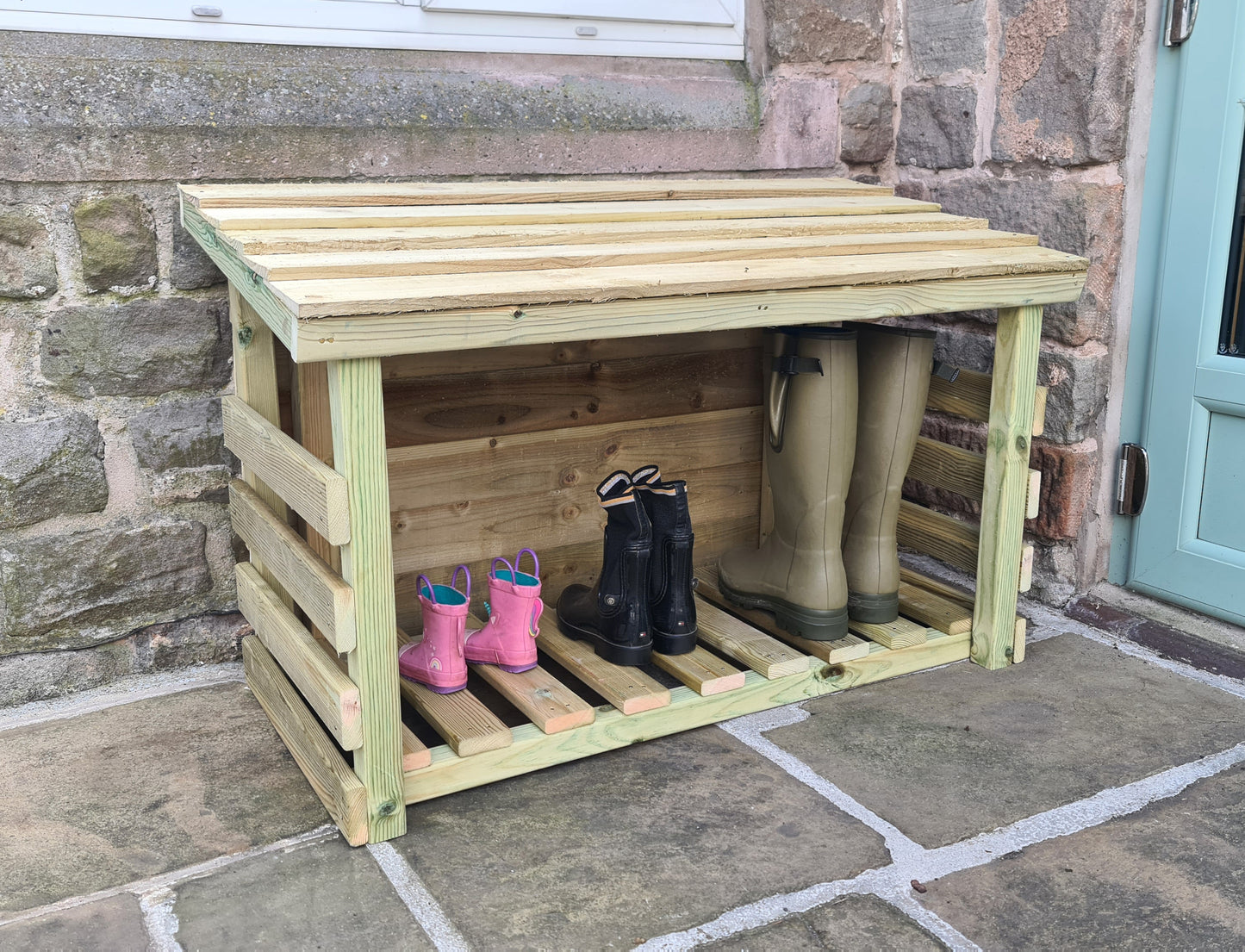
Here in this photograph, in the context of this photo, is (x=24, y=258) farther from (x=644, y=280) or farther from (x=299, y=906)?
(x=299, y=906)

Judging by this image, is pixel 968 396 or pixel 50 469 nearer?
pixel 50 469

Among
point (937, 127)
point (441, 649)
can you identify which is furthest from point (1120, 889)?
point (937, 127)

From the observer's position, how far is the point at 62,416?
2283 mm

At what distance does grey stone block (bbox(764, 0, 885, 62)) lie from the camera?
281cm

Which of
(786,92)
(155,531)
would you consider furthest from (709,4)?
(155,531)

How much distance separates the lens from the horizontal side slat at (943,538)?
8.39ft

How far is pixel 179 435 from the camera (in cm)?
240

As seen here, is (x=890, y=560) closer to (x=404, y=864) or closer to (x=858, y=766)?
(x=858, y=766)

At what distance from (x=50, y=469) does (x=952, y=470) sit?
6.25 feet

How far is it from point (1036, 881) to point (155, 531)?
1795mm

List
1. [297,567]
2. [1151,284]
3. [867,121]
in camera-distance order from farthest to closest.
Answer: [867,121] → [1151,284] → [297,567]

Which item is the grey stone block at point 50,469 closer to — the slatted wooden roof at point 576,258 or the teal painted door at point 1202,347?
the slatted wooden roof at point 576,258

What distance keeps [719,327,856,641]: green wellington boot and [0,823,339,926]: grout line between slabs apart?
108cm

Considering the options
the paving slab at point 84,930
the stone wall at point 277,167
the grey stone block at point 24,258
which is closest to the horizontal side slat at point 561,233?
the stone wall at point 277,167
